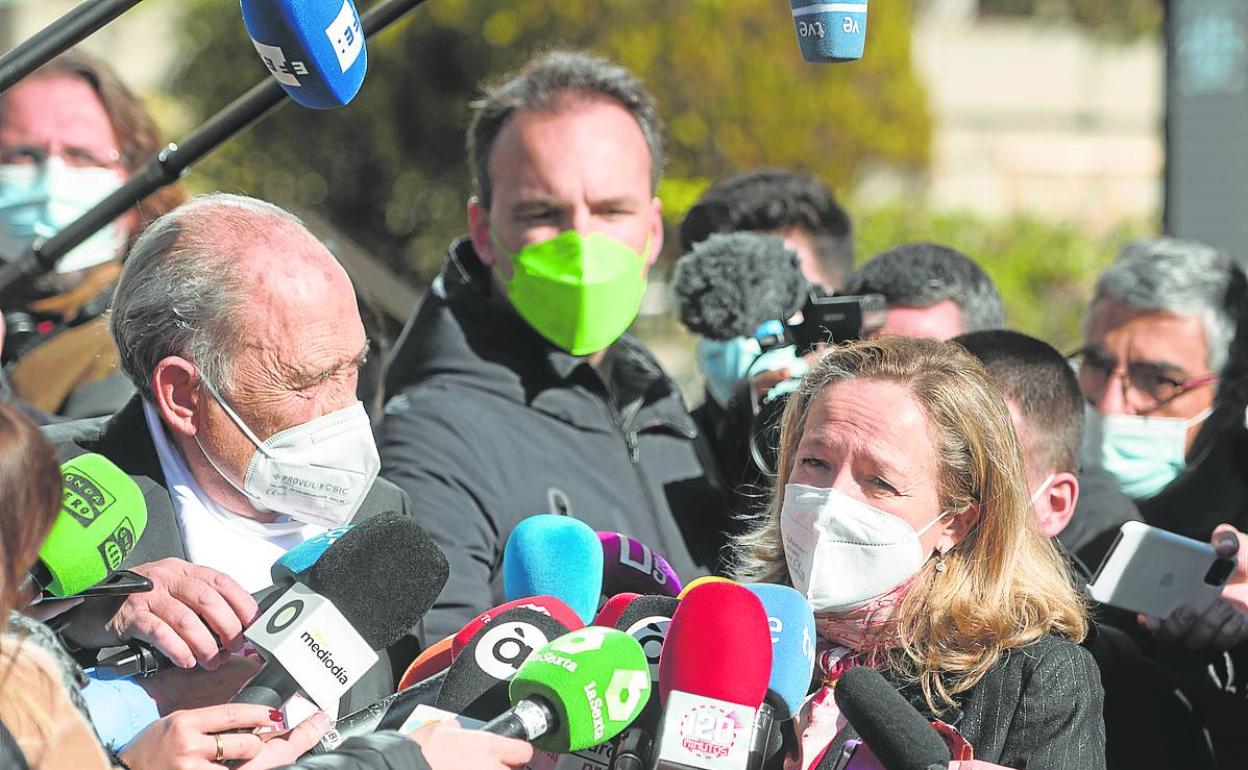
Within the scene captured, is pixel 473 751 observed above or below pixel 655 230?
below

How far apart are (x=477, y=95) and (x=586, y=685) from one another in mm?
12489

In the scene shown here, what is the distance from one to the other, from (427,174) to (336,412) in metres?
12.8

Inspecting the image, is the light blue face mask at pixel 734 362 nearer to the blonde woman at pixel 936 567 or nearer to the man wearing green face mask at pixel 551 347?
the man wearing green face mask at pixel 551 347

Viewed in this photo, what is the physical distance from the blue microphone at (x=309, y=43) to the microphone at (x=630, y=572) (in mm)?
979

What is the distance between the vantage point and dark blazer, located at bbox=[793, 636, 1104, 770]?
Result: 2.47 metres

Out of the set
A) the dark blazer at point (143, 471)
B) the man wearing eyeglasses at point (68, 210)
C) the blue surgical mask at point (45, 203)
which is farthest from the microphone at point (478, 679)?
the blue surgical mask at point (45, 203)

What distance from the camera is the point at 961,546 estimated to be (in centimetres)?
269

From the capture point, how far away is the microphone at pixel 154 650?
234 centimetres

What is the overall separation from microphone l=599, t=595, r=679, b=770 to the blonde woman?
28 cm

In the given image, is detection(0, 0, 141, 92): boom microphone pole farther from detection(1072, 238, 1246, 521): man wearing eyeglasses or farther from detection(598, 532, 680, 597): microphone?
detection(1072, 238, 1246, 521): man wearing eyeglasses

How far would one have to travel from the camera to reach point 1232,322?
427 centimetres

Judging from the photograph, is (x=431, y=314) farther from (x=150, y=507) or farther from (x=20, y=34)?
(x=20, y=34)

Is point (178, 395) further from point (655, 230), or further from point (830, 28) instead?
point (655, 230)

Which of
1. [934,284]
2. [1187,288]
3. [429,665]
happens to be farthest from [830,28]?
[1187,288]
